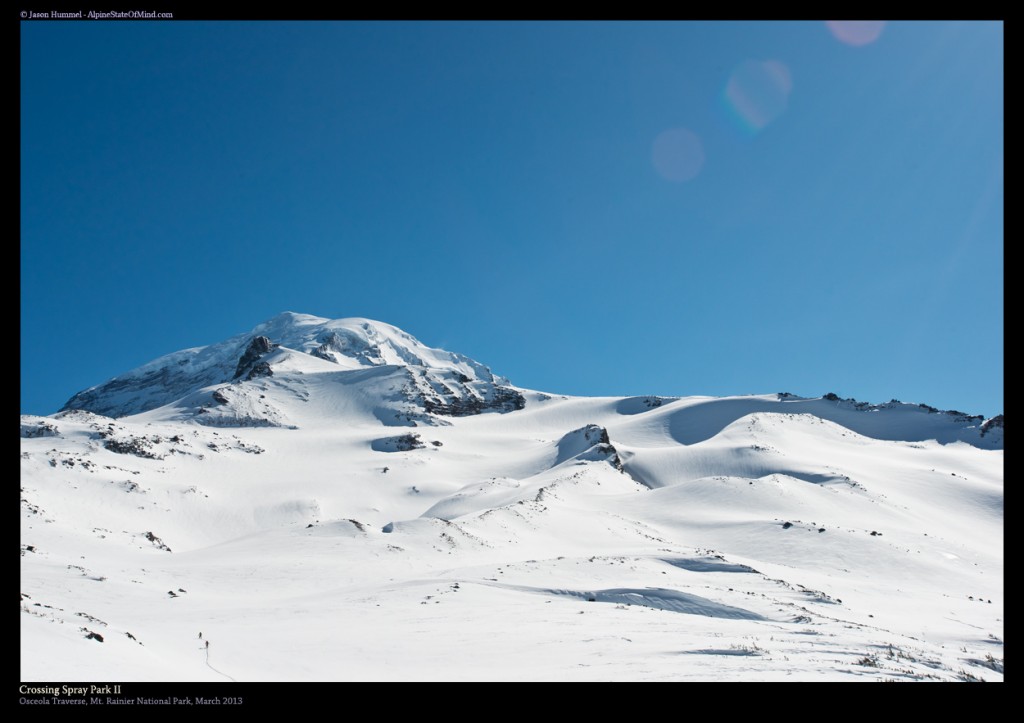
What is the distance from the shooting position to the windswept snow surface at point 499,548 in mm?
11438

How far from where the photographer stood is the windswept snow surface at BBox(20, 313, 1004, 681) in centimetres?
1144

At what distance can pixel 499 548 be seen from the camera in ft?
100
